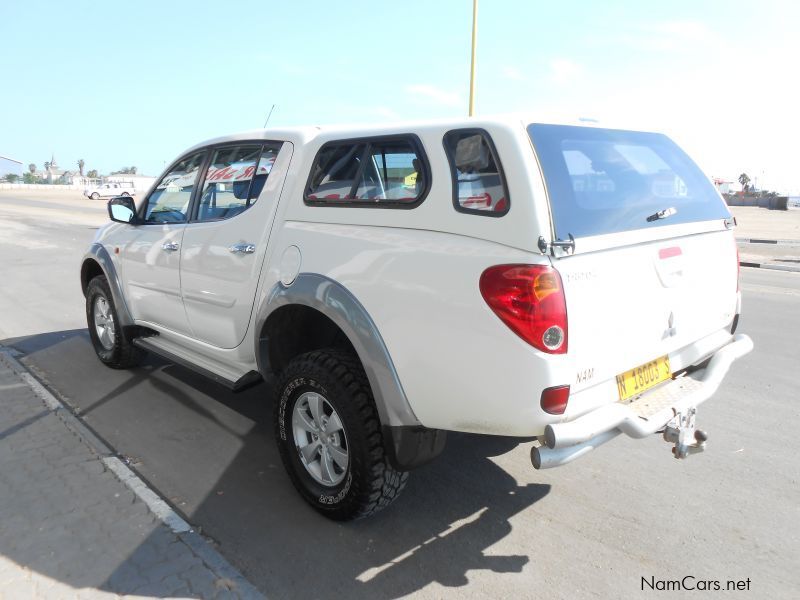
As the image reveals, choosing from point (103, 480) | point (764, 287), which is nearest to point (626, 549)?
point (103, 480)

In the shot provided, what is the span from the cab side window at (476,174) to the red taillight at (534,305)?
277 millimetres

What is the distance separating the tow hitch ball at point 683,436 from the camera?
8.78 ft

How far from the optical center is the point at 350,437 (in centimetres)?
277

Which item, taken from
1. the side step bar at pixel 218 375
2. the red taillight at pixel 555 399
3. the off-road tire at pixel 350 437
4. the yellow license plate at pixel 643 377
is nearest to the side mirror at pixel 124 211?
the side step bar at pixel 218 375

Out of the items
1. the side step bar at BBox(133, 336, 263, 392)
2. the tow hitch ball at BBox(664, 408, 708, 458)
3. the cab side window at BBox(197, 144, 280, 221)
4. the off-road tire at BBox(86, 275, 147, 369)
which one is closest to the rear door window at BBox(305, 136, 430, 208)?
the cab side window at BBox(197, 144, 280, 221)

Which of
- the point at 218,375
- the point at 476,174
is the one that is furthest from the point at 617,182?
the point at 218,375

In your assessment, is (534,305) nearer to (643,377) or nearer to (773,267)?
(643,377)

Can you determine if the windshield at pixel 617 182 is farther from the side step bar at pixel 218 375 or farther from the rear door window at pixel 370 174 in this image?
the side step bar at pixel 218 375

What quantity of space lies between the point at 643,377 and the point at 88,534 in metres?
2.70

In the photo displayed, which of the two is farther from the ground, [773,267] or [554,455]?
[554,455]

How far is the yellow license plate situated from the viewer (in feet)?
8.55

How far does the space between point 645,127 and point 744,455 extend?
2056 millimetres

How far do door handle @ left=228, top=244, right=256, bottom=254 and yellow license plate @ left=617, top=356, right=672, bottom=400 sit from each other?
209 centimetres

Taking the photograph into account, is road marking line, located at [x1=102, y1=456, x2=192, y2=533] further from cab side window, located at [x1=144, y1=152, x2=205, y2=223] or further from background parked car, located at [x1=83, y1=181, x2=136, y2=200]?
background parked car, located at [x1=83, y1=181, x2=136, y2=200]
